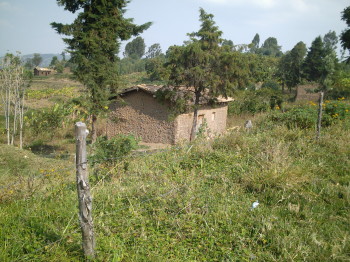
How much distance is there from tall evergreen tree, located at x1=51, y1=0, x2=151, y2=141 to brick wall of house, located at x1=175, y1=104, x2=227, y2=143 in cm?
406

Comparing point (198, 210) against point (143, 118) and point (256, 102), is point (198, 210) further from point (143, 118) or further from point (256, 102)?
point (256, 102)

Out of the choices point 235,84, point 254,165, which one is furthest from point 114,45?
point 254,165

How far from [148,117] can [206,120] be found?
3501 millimetres

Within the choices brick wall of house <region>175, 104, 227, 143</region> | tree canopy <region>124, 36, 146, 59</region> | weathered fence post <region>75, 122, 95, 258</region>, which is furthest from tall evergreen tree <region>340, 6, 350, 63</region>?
tree canopy <region>124, 36, 146, 59</region>

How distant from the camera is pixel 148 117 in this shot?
1569cm

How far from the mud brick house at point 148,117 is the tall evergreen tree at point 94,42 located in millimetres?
1368

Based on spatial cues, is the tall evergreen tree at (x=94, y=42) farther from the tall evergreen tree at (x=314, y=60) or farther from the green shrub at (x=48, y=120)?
the tall evergreen tree at (x=314, y=60)

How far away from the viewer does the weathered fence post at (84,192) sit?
251cm

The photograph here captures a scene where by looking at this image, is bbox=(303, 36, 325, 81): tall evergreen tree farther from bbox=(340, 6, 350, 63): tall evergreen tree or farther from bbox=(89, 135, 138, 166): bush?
bbox=(89, 135, 138, 166): bush

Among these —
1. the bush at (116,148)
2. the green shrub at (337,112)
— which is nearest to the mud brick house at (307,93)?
the green shrub at (337,112)

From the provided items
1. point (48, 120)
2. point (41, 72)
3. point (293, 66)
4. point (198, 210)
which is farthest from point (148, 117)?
point (41, 72)

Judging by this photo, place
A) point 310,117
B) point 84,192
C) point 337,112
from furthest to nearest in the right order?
point 337,112
point 310,117
point 84,192

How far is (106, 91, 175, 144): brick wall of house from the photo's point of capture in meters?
15.2

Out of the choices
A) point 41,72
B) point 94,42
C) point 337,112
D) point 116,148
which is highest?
point 41,72
